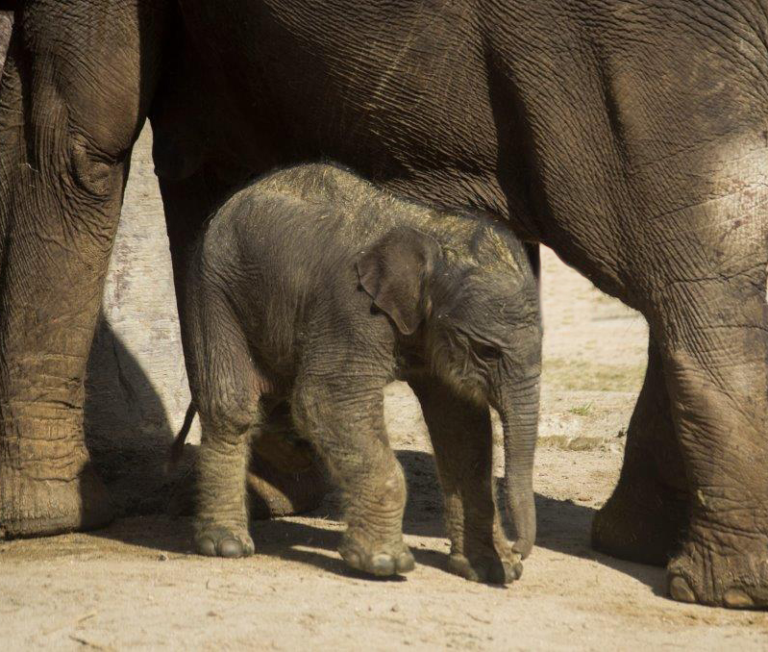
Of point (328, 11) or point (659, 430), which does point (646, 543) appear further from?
point (328, 11)

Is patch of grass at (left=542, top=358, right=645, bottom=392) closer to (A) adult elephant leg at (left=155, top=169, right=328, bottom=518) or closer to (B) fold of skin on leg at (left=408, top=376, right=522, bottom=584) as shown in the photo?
(A) adult elephant leg at (left=155, top=169, right=328, bottom=518)

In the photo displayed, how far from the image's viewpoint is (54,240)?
5746 millimetres

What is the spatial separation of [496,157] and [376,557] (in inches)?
53.5

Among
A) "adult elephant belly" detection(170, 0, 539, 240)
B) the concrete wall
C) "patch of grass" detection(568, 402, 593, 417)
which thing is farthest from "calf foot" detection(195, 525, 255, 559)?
"patch of grass" detection(568, 402, 593, 417)

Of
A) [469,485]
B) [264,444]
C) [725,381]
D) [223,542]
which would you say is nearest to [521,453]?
[469,485]

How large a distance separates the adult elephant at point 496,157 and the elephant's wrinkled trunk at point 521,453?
497 mm

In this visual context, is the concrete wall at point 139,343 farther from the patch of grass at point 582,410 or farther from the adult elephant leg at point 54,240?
the patch of grass at point 582,410

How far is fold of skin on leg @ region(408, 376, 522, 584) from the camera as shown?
16.3ft

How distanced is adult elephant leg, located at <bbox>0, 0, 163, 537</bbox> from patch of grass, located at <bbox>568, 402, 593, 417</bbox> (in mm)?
2866

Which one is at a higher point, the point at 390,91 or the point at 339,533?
the point at 390,91

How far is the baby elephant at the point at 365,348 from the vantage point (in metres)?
4.67

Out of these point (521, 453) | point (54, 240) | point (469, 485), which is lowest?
point (469, 485)

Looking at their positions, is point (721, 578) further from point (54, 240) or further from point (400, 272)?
point (54, 240)

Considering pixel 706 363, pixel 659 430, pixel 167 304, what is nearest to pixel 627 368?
pixel 167 304
